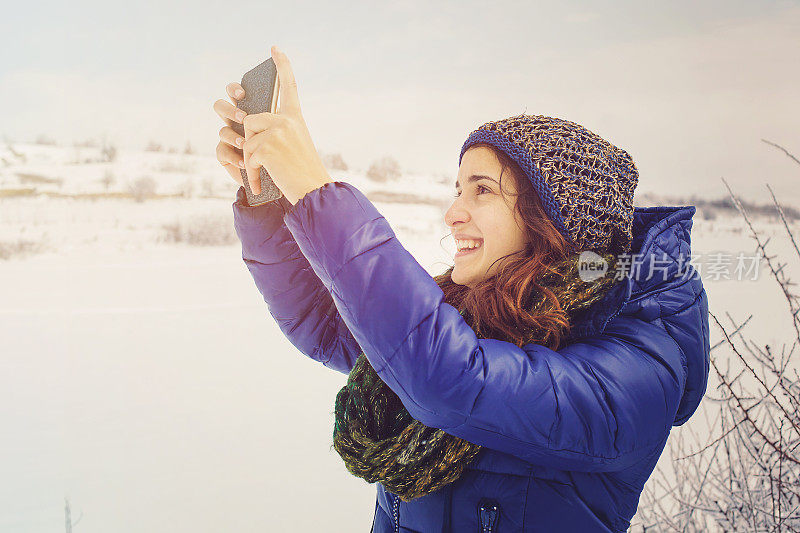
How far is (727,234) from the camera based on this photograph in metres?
2.50

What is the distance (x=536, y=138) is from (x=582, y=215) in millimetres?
122

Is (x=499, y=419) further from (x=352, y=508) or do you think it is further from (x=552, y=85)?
(x=552, y=85)

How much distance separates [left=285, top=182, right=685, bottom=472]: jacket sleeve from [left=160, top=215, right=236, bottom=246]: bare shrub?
124 inches

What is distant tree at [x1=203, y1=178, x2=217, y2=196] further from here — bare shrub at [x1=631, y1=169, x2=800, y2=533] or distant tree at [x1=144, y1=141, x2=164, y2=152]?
bare shrub at [x1=631, y1=169, x2=800, y2=533]

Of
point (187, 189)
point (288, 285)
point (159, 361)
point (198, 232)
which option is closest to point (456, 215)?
point (288, 285)

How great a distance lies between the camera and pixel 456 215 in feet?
2.78

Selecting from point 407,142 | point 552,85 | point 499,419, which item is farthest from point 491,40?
point 499,419

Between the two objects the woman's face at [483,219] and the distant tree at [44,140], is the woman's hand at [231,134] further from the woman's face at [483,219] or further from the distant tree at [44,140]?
the distant tree at [44,140]

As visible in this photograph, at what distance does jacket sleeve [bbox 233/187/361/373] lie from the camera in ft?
2.87

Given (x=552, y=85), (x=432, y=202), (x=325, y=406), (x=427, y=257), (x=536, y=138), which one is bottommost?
(x=325, y=406)

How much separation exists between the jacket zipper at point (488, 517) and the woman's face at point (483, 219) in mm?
304

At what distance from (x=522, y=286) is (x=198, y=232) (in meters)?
3.18

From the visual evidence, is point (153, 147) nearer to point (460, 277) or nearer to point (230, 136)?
point (230, 136)

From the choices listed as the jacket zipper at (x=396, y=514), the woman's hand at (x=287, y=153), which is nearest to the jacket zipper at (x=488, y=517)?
the jacket zipper at (x=396, y=514)
